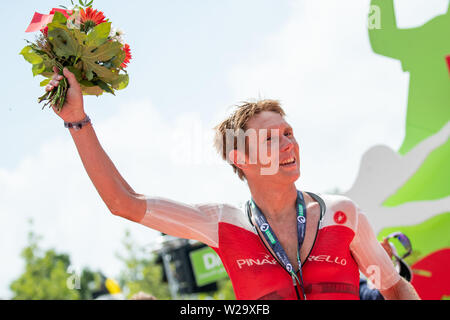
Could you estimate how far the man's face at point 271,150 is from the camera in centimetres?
263

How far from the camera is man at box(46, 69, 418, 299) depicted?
2.34 meters

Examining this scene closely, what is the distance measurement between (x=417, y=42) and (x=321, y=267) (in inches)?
205

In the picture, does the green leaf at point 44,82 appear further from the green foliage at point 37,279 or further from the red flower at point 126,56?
the green foliage at point 37,279

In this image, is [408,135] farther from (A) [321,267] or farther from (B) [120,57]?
(B) [120,57]

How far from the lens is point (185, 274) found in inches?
487

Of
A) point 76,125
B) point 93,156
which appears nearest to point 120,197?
point 93,156

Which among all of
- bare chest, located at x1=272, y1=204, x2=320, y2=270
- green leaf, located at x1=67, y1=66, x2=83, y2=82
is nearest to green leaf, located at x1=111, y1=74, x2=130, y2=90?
green leaf, located at x1=67, y1=66, x2=83, y2=82

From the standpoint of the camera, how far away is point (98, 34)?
2301 mm

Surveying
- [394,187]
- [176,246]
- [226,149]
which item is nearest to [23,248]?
[176,246]

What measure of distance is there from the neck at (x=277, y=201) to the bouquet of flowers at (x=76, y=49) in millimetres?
920

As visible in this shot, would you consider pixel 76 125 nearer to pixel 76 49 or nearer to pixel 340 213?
pixel 76 49

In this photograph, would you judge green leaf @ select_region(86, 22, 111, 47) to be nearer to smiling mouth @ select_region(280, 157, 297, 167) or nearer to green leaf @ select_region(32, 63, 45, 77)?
green leaf @ select_region(32, 63, 45, 77)

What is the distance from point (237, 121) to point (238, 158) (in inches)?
7.6

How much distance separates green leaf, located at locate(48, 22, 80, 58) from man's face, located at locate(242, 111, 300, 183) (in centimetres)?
95
